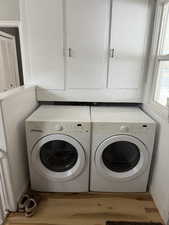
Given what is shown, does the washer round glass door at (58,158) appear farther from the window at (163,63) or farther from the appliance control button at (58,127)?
the window at (163,63)

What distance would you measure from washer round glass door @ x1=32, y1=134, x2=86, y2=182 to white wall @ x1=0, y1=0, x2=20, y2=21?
1762 mm

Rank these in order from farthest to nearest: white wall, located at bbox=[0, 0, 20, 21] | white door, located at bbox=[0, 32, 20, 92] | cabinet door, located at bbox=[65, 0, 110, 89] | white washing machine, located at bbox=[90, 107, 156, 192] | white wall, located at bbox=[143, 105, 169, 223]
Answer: white door, located at bbox=[0, 32, 20, 92], white wall, located at bbox=[0, 0, 20, 21], cabinet door, located at bbox=[65, 0, 110, 89], white washing machine, located at bbox=[90, 107, 156, 192], white wall, located at bbox=[143, 105, 169, 223]

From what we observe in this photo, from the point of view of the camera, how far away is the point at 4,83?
2631 mm

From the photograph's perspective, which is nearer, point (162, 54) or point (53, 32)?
point (162, 54)

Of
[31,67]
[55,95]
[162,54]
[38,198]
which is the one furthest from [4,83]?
[162,54]

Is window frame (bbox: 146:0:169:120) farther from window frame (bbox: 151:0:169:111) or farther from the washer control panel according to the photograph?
the washer control panel

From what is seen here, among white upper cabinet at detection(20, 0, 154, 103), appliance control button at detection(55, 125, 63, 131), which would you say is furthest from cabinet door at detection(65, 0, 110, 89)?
appliance control button at detection(55, 125, 63, 131)

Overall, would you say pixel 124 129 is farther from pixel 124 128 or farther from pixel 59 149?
pixel 59 149

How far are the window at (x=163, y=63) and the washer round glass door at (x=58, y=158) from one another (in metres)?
1.00

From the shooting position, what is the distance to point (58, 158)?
1.79 metres

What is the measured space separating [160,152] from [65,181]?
40.4 inches

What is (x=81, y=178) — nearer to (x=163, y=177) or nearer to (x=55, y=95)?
(x=163, y=177)

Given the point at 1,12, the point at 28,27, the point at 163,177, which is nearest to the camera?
the point at 163,177

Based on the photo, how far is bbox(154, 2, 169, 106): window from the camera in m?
1.57
